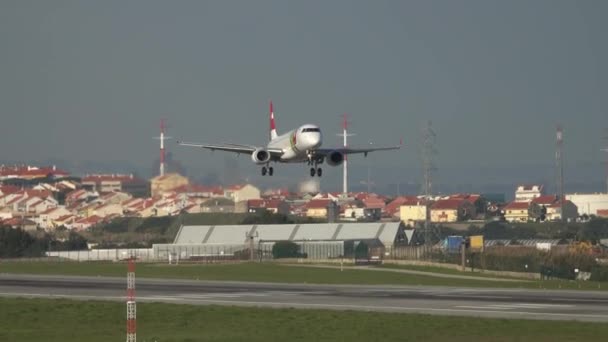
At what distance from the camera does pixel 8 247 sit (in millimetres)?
144000

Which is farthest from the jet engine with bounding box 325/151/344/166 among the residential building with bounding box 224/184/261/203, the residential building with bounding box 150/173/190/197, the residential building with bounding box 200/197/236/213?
the residential building with bounding box 200/197/236/213

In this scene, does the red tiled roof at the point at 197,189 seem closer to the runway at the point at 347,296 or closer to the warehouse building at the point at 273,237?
the warehouse building at the point at 273,237

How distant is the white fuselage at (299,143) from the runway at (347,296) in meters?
11.4

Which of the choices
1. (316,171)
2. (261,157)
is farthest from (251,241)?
(316,171)

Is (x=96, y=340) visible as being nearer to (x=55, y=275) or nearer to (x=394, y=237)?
(x=55, y=275)

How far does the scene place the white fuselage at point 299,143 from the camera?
92.4 metres

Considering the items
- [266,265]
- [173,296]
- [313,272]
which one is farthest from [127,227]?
[173,296]

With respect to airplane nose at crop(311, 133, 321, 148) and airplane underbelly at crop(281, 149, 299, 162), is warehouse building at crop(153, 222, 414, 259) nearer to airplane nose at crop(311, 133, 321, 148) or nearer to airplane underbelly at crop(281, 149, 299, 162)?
airplane underbelly at crop(281, 149, 299, 162)

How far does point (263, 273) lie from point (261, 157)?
9958 millimetres

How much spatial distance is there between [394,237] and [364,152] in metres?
45.7

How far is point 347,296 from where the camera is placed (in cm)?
7212

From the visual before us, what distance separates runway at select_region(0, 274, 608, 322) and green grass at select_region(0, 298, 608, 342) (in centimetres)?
401

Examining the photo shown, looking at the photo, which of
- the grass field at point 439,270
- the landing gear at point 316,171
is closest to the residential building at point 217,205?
the grass field at point 439,270

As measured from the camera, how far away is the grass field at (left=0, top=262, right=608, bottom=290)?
287 ft
